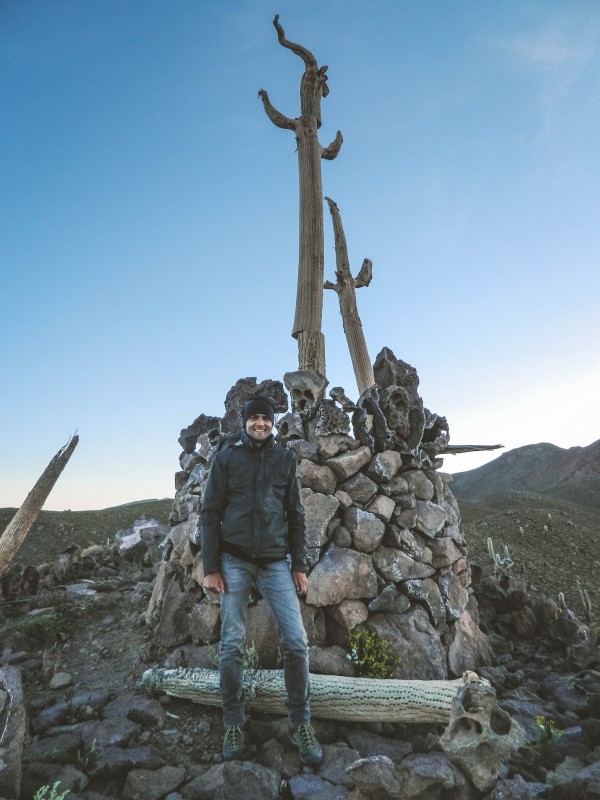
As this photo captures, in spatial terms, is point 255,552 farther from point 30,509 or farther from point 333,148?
point 333,148

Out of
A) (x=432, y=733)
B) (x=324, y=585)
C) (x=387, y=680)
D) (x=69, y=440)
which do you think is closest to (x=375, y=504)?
(x=324, y=585)

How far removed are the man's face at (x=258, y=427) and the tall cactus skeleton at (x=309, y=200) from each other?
3.70 meters

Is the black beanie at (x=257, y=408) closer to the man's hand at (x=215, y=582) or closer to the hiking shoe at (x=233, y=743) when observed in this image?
the man's hand at (x=215, y=582)

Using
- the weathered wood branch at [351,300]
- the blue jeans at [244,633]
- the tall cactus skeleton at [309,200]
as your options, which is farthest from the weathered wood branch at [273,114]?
the blue jeans at [244,633]

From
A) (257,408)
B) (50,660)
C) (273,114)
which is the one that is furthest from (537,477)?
(50,660)

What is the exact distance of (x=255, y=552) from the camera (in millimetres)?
3631

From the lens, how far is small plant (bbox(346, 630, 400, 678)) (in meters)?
4.23

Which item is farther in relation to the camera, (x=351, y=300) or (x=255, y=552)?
(x=351, y=300)

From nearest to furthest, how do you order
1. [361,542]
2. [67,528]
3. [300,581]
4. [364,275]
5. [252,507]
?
[252,507]
[300,581]
[361,542]
[364,275]
[67,528]

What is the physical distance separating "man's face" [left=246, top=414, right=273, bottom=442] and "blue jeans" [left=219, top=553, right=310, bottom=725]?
106 centimetres

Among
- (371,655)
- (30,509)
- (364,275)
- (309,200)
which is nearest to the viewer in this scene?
(371,655)

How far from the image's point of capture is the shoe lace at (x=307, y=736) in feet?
10.8

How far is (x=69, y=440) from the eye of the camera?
816 cm

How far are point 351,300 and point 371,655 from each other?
964 centimetres
